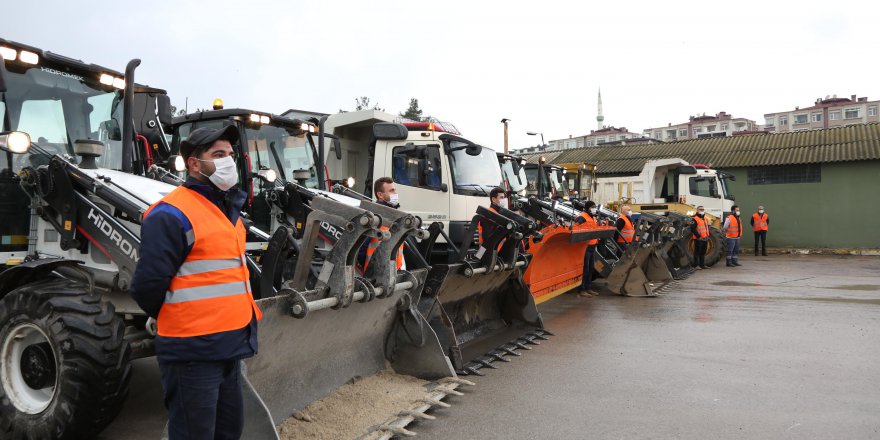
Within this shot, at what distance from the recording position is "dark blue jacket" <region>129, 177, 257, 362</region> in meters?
2.46

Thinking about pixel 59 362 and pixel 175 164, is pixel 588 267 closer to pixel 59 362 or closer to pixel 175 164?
pixel 175 164

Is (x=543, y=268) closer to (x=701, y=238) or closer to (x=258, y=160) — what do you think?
(x=258, y=160)

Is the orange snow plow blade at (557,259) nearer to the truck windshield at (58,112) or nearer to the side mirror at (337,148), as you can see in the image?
the side mirror at (337,148)

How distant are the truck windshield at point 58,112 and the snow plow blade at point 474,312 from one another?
105 inches

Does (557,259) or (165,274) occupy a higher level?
(165,274)

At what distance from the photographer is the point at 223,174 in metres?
2.67

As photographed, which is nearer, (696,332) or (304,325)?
(304,325)

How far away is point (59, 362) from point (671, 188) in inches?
701

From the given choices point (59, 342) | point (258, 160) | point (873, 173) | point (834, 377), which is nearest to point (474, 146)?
point (258, 160)

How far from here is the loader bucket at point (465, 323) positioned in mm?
5055

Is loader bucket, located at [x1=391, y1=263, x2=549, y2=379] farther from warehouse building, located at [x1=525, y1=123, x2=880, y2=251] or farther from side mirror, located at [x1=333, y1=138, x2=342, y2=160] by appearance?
warehouse building, located at [x1=525, y1=123, x2=880, y2=251]

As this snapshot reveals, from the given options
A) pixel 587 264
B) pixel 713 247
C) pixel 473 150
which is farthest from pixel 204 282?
pixel 713 247

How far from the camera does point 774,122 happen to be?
2501 inches

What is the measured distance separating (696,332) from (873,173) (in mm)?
18754
